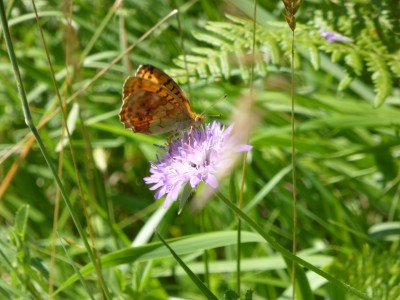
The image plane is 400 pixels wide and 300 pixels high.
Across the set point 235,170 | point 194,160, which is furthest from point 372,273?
point 194,160

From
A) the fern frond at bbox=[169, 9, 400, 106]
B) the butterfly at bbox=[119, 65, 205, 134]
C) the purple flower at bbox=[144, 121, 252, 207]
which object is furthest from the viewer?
the fern frond at bbox=[169, 9, 400, 106]

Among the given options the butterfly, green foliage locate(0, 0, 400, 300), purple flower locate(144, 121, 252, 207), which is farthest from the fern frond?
purple flower locate(144, 121, 252, 207)

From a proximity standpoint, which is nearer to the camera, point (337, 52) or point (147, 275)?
point (147, 275)

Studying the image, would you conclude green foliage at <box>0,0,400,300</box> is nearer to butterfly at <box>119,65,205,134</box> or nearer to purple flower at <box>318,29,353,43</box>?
purple flower at <box>318,29,353,43</box>

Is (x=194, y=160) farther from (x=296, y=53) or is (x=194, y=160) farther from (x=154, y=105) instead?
(x=296, y=53)

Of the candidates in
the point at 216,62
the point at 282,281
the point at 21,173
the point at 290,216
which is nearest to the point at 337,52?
the point at 216,62

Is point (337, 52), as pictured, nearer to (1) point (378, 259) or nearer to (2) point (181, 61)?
(2) point (181, 61)
